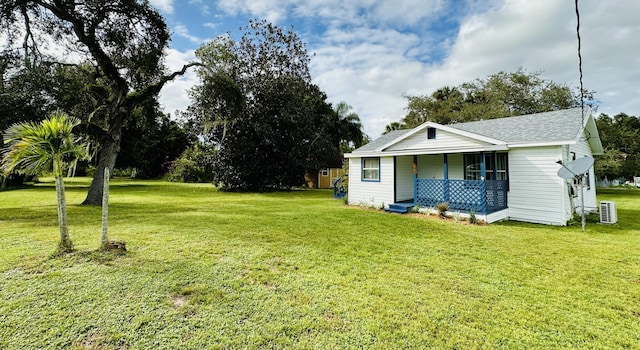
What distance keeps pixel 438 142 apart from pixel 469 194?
2342 mm

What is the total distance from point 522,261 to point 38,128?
8.44 metres

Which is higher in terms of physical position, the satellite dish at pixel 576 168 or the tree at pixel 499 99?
the tree at pixel 499 99

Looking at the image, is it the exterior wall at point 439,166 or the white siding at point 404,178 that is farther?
the white siding at point 404,178

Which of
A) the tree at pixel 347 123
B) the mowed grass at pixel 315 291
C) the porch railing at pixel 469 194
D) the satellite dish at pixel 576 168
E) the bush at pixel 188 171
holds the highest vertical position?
the tree at pixel 347 123

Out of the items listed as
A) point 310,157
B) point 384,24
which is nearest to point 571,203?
point 384,24

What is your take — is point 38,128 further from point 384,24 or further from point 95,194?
point 384,24

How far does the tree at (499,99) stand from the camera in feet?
72.8

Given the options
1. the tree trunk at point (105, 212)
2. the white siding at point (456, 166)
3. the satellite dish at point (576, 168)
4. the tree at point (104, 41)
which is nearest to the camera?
the tree trunk at point (105, 212)

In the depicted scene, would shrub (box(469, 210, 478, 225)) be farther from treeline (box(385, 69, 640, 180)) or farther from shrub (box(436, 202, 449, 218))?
treeline (box(385, 69, 640, 180))

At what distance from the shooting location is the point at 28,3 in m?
10.1

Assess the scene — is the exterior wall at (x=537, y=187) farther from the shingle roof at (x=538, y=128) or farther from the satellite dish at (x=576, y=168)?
the satellite dish at (x=576, y=168)

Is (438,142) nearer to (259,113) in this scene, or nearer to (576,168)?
(576,168)

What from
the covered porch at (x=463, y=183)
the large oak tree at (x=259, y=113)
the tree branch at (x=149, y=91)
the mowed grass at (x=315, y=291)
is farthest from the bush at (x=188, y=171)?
the mowed grass at (x=315, y=291)

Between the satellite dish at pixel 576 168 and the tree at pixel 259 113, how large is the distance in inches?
586
